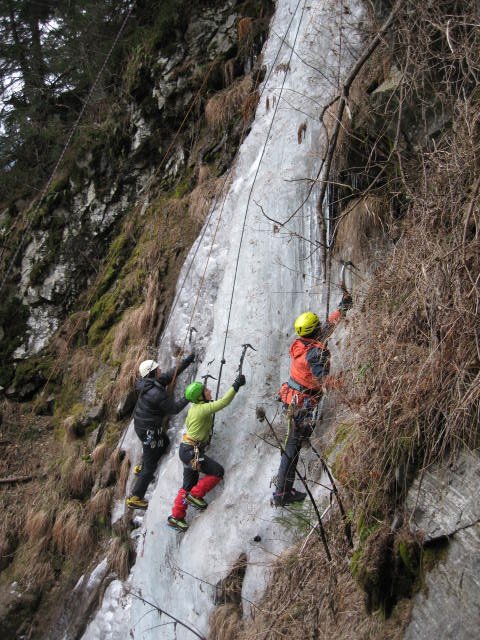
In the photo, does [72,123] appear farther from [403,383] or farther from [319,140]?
[403,383]

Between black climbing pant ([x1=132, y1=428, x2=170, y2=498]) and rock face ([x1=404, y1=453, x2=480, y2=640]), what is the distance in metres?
3.77

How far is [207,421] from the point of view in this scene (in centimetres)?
594

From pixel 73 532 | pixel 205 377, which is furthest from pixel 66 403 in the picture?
pixel 205 377

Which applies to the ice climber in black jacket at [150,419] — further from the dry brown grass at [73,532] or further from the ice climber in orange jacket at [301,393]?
the ice climber in orange jacket at [301,393]

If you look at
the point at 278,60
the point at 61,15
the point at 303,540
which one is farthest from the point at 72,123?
the point at 303,540

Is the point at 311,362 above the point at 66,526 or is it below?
above

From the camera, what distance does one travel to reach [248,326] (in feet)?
21.0

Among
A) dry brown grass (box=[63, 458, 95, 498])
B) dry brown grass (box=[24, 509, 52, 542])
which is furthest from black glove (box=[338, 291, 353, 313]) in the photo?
dry brown grass (box=[24, 509, 52, 542])

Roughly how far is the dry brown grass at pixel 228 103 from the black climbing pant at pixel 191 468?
202 inches

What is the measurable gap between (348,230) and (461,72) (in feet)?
5.67

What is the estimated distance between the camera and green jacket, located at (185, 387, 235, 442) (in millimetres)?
5805

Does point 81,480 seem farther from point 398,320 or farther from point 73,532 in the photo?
point 398,320

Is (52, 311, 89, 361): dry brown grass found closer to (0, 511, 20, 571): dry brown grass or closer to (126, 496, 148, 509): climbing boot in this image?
(0, 511, 20, 571): dry brown grass

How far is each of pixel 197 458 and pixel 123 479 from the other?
6.29 ft
